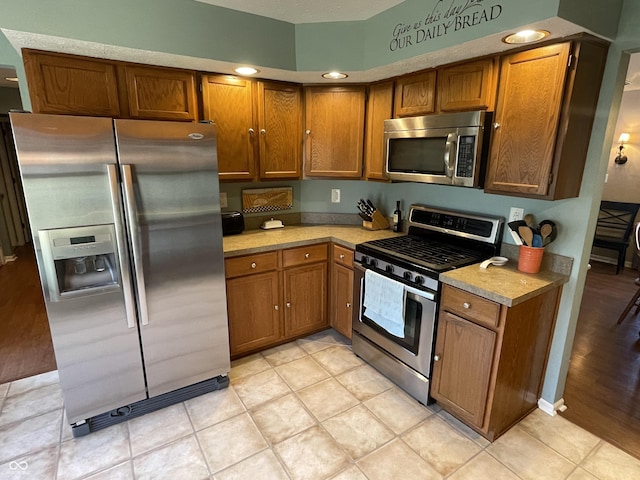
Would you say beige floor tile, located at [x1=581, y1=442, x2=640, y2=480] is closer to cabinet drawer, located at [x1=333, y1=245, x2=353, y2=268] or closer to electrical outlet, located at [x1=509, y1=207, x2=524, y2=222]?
electrical outlet, located at [x1=509, y1=207, x2=524, y2=222]

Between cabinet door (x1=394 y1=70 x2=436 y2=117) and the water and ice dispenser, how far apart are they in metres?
2.10

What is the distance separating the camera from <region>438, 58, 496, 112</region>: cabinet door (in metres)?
2.05

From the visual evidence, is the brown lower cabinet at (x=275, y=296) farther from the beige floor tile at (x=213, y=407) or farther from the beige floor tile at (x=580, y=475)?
the beige floor tile at (x=580, y=475)

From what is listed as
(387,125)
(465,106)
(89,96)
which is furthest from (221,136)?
(465,106)

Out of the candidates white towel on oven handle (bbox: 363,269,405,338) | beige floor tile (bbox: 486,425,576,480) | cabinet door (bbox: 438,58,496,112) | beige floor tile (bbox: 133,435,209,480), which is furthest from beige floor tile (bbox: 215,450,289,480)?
cabinet door (bbox: 438,58,496,112)

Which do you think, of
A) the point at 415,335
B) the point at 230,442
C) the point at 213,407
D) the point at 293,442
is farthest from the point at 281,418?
the point at 415,335

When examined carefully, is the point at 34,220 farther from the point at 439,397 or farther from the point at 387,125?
the point at 439,397

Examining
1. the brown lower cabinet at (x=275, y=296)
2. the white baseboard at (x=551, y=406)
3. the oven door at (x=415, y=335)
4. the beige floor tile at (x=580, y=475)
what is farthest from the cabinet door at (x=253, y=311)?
the beige floor tile at (x=580, y=475)

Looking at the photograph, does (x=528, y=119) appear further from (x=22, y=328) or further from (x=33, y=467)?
(x=22, y=328)

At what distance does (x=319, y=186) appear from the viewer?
3396 mm

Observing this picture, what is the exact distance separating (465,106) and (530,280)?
113 centimetres

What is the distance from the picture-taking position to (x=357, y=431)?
2088 millimetres

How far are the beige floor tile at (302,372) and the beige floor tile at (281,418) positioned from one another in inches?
6.3

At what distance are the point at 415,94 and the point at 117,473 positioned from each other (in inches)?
116
